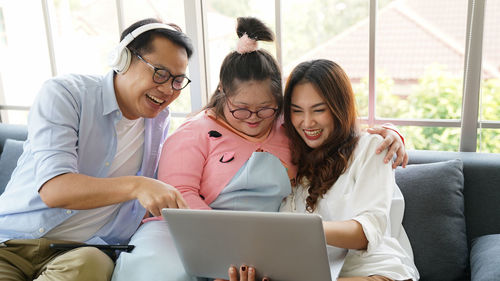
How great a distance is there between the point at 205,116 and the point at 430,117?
4.53 feet

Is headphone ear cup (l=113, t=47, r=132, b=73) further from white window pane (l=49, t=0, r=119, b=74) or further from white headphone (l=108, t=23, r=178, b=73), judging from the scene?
white window pane (l=49, t=0, r=119, b=74)

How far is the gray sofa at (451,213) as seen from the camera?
1.67 meters

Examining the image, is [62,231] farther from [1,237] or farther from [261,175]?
[261,175]

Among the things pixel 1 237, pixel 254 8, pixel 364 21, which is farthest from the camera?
pixel 254 8

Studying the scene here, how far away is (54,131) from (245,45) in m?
0.71

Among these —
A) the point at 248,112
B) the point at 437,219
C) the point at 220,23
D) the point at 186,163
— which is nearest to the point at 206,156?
the point at 186,163

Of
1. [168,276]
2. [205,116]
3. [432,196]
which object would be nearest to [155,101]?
[205,116]

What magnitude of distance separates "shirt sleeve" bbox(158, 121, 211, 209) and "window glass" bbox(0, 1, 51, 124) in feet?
6.74

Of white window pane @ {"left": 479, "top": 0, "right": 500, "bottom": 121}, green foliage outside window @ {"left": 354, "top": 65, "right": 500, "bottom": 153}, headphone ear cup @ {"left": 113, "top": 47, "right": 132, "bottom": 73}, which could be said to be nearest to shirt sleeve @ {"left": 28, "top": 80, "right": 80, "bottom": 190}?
headphone ear cup @ {"left": 113, "top": 47, "right": 132, "bottom": 73}

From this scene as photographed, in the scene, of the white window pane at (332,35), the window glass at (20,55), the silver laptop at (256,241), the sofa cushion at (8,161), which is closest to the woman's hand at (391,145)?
the silver laptop at (256,241)

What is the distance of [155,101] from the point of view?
5.17 ft

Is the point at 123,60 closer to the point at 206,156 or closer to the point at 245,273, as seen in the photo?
the point at 206,156

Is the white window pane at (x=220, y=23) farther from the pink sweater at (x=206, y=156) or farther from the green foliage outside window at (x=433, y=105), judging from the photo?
the pink sweater at (x=206, y=156)

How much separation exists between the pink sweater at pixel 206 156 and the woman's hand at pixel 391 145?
0.34 meters
